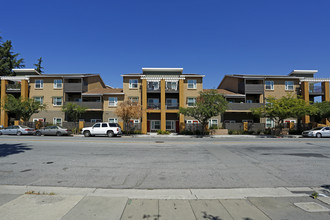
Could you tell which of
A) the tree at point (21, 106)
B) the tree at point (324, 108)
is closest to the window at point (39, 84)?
the tree at point (21, 106)

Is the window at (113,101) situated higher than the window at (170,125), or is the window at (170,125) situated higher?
the window at (113,101)

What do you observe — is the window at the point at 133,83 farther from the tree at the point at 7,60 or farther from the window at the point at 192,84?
the tree at the point at 7,60

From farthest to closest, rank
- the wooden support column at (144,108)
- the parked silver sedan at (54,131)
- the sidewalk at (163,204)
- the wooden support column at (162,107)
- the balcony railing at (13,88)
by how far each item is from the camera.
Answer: the balcony railing at (13,88) → the wooden support column at (162,107) → the wooden support column at (144,108) → the parked silver sedan at (54,131) → the sidewalk at (163,204)

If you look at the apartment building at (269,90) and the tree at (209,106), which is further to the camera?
the apartment building at (269,90)

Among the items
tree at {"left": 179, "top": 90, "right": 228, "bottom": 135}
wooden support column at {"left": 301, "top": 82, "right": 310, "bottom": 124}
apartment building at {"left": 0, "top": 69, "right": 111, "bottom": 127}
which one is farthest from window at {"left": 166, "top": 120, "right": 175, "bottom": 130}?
wooden support column at {"left": 301, "top": 82, "right": 310, "bottom": 124}

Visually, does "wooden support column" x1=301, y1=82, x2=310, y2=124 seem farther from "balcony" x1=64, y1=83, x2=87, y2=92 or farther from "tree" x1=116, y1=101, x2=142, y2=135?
"balcony" x1=64, y1=83, x2=87, y2=92

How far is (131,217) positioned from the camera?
359 cm

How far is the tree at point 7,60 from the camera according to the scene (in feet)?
140

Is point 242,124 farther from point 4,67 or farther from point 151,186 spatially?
point 4,67

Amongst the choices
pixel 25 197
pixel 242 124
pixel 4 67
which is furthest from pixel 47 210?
pixel 4 67

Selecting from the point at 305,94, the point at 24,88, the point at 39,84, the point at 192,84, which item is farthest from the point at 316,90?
the point at 24,88

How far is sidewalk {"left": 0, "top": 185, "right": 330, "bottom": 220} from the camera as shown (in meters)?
3.69

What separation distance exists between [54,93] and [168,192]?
109 ft

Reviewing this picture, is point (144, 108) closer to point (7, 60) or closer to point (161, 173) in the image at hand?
point (161, 173)
